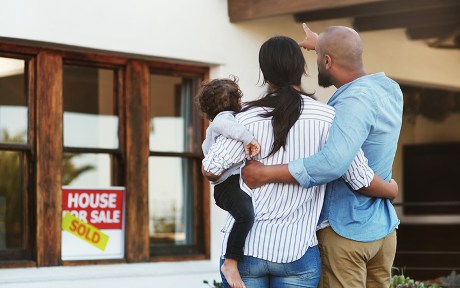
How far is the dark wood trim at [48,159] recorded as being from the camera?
6695 millimetres

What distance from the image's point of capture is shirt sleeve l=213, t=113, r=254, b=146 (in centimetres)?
305

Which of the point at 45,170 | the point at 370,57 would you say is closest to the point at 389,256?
the point at 45,170

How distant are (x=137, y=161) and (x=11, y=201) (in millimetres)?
1076

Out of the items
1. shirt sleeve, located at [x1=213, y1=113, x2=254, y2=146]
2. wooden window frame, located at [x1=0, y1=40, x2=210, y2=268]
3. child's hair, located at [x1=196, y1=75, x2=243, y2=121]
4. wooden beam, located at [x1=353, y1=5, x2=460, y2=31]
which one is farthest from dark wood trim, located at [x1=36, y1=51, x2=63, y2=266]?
shirt sleeve, located at [x1=213, y1=113, x2=254, y2=146]

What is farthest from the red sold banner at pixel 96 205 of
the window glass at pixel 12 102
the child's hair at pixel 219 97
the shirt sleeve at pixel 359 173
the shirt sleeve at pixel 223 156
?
the shirt sleeve at pixel 359 173

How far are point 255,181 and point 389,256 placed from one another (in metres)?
0.57

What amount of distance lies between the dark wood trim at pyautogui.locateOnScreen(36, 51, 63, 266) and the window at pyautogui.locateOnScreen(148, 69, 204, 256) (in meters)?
0.91

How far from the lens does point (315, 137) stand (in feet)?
10.2

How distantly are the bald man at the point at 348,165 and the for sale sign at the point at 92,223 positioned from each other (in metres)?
3.91

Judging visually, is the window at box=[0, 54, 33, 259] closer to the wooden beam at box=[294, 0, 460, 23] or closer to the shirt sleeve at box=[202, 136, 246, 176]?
the wooden beam at box=[294, 0, 460, 23]

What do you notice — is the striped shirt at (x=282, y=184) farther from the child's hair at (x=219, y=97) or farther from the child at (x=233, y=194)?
the child's hair at (x=219, y=97)

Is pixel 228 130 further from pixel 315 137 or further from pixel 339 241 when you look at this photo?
pixel 339 241

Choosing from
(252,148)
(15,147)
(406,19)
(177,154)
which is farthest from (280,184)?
(406,19)

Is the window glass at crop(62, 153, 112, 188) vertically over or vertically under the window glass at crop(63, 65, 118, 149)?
under
